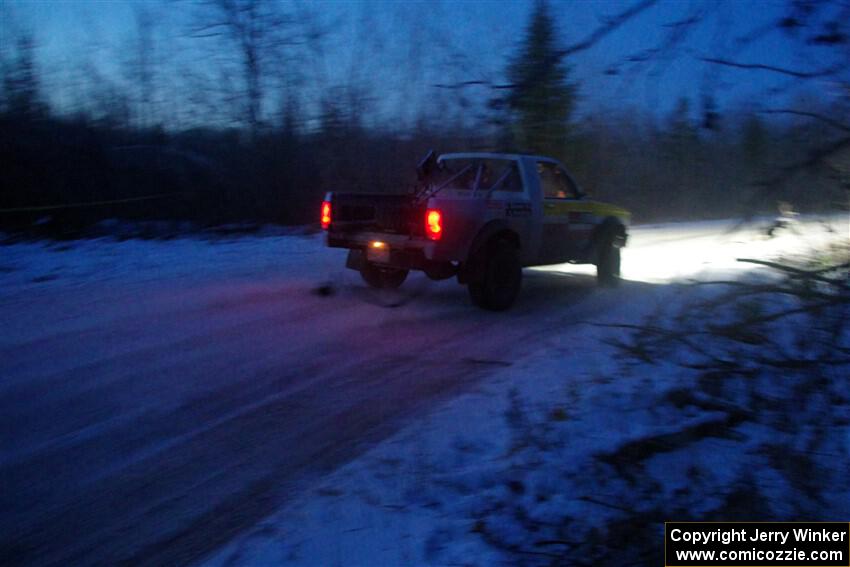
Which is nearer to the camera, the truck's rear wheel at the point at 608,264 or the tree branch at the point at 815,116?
the tree branch at the point at 815,116

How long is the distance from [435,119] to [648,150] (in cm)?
220

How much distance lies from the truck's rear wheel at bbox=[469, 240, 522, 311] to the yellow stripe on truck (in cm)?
97

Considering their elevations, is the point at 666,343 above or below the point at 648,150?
below

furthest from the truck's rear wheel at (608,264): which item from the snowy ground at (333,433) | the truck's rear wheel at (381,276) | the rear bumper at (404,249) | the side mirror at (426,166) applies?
the side mirror at (426,166)

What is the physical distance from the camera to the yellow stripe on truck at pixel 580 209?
1054 centimetres

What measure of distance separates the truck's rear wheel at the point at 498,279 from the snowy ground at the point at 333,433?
0.26m

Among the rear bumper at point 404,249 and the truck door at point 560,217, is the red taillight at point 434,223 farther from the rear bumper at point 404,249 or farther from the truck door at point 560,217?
the truck door at point 560,217

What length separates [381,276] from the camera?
11.0 m

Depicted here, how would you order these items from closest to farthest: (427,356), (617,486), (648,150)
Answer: (617,486), (648,150), (427,356)

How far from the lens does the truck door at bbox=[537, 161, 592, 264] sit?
10555 millimetres

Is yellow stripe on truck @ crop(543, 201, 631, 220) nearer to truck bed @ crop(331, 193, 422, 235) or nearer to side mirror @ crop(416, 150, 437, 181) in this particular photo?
side mirror @ crop(416, 150, 437, 181)

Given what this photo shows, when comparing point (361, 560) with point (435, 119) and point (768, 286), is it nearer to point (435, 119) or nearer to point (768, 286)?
point (435, 119)

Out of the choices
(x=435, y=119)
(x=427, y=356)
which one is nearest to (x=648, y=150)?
(x=435, y=119)

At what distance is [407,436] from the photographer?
5453mm
